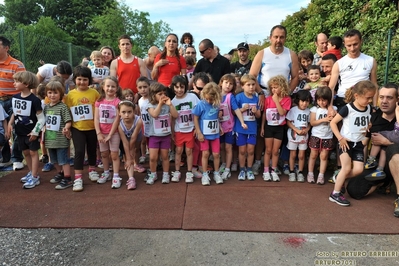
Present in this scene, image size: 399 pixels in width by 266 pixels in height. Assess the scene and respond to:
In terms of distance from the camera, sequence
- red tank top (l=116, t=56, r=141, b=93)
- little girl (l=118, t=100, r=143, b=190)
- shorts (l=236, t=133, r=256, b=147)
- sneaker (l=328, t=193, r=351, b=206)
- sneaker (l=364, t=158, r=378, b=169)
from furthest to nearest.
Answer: red tank top (l=116, t=56, r=141, b=93) → shorts (l=236, t=133, r=256, b=147) → little girl (l=118, t=100, r=143, b=190) → sneaker (l=364, t=158, r=378, b=169) → sneaker (l=328, t=193, r=351, b=206)

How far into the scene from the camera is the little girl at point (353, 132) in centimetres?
397

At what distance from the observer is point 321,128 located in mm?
4605

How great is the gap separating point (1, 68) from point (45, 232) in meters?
3.42

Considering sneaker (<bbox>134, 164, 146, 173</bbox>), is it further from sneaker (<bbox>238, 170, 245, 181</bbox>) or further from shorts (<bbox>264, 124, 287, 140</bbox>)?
shorts (<bbox>264, 124, 287, 140</bbox>)

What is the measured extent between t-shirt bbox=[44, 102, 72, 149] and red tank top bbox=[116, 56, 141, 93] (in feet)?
4.28

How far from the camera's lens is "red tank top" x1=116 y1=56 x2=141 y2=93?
544cm

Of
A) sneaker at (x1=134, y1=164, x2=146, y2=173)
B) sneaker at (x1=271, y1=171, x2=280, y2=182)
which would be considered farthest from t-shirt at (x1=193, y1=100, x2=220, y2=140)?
sneaker at (x1=134, y1=164, x2=146, y2=173)

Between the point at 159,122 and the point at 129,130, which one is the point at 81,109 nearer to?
the point at 129,130

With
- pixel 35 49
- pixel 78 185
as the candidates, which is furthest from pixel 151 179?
pixel 35 49

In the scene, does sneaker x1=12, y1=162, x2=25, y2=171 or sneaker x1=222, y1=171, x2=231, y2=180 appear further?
sneaker x1=12, y1=162, x2=25, y2=171

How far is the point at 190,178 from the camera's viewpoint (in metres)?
4.66

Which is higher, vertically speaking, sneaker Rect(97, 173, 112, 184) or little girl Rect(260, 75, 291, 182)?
little girl Rect(260, 75, 291, 182)

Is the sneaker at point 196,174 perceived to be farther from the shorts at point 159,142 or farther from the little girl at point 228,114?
the shorts at point 159,142

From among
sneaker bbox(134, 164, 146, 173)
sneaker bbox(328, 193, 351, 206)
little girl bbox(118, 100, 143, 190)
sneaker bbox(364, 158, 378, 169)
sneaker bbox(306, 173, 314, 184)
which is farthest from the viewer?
sneaker bbox(134, 164, 146, 173)
